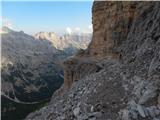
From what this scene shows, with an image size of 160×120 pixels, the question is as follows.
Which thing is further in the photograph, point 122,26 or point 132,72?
point 122,26

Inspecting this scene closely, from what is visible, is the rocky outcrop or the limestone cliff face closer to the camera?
the limestone cliff face

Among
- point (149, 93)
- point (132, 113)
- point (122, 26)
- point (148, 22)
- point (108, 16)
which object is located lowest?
point (132, 113)

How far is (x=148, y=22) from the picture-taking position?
104ft

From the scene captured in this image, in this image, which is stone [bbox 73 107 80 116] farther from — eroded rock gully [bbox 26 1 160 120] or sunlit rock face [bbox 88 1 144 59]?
sunlit rock face [bbox 88 1 144 59]

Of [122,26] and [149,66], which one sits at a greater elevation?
[122,26]

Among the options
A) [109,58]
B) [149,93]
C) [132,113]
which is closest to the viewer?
[132,113]

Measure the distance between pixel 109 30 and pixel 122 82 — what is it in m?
28.2

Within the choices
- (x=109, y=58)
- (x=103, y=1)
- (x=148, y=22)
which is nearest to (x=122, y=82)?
(x=148, y=22)

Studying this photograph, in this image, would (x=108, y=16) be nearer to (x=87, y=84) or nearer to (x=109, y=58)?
(x=109, y=58)

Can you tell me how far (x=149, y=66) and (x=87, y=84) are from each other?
5996 mm

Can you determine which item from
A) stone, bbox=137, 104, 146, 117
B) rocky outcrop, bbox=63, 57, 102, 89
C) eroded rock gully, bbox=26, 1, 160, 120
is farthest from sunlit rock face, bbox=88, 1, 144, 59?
stone, bbox=137, 104, 146, 117

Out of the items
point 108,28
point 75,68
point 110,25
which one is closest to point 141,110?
point 110,25

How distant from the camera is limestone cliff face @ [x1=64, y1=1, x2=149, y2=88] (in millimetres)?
45906

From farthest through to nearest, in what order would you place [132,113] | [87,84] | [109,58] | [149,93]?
[109,58] < [87,84] < [149,93] < [132,113]
